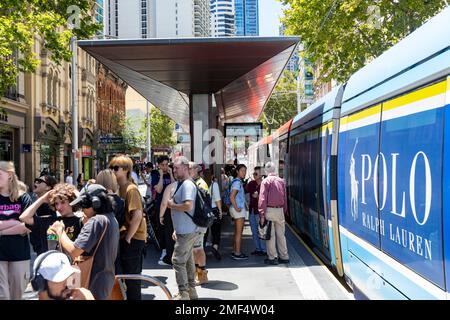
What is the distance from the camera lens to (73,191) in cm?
492

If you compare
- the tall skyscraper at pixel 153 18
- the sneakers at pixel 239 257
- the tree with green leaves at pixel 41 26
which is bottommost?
the sneakers at pixel 239 257

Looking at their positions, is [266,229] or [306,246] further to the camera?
[306,246]

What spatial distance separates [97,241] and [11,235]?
71.6 inches

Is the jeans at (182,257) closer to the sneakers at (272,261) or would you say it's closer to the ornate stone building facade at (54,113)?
the sneakers at (272,261)

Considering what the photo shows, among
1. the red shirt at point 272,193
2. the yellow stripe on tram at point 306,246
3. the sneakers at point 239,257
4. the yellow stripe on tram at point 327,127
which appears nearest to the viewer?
the yellow stripe on tram at point 327,127

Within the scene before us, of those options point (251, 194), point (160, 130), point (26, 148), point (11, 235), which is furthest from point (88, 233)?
point (160, 130)

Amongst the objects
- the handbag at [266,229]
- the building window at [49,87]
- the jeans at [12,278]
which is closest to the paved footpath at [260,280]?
the handbag at [266,229]

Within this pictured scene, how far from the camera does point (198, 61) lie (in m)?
11.9

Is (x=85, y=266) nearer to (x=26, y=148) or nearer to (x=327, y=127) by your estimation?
(x=327, y=127)

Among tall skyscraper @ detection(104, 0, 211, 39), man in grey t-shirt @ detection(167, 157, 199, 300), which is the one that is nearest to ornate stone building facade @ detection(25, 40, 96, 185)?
man in grey t-shirt @ detection(167, 157, 199, 300)

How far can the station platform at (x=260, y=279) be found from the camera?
23.3 feet

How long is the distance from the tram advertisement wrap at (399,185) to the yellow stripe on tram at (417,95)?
11cm

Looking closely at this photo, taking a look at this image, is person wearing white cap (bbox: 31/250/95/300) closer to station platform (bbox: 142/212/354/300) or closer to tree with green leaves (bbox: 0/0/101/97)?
station platform (bbox: 142/212/354/300)

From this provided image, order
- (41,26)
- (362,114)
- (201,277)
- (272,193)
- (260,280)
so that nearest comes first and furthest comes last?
(362,114) < (201,277) < (260,280) < (272,193) < (41,26)
